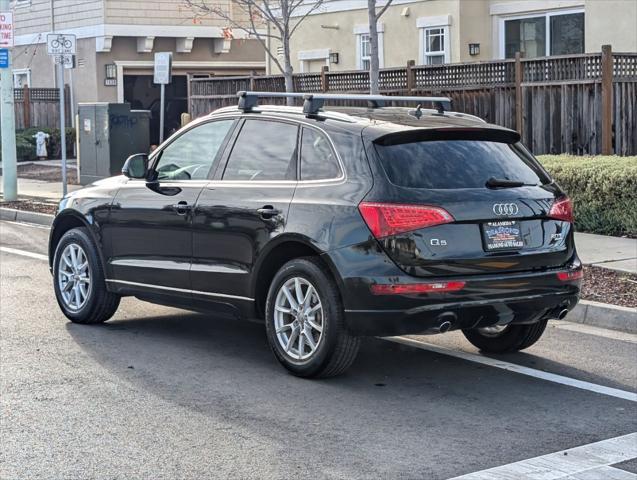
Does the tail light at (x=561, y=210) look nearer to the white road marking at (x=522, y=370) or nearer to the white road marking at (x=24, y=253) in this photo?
the white road marking at (x=522, y=370)

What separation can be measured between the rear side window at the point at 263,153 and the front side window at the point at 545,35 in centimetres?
1339

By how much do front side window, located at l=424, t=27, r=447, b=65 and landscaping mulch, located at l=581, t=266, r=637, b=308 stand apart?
12.2 m

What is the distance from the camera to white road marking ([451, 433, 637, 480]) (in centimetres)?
540

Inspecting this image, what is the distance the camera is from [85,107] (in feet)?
72.6

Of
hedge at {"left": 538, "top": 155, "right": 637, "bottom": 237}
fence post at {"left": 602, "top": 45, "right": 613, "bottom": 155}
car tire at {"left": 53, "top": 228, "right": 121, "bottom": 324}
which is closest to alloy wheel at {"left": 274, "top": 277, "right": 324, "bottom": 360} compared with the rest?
car tire at {"left": 53, "top": 228, "right": 121, "bottom": 324}

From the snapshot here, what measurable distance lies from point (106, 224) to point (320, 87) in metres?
12.0

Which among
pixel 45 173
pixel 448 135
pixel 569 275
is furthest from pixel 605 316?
pixel 45 173

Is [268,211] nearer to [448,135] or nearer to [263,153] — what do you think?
[263,153]

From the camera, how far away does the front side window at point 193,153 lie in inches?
326

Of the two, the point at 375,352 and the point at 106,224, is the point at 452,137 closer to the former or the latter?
the point at 375,352

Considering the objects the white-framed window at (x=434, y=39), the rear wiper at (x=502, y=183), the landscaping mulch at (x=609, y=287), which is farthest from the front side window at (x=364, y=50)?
the rear wiper at (x=502, y=183)

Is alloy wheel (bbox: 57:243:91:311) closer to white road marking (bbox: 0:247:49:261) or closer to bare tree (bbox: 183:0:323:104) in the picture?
white road marking (bbox: 0:247:49:261)

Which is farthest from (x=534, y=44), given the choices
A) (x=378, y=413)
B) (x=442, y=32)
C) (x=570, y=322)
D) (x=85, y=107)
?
(x=378, y=413)

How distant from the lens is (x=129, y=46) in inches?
1241
